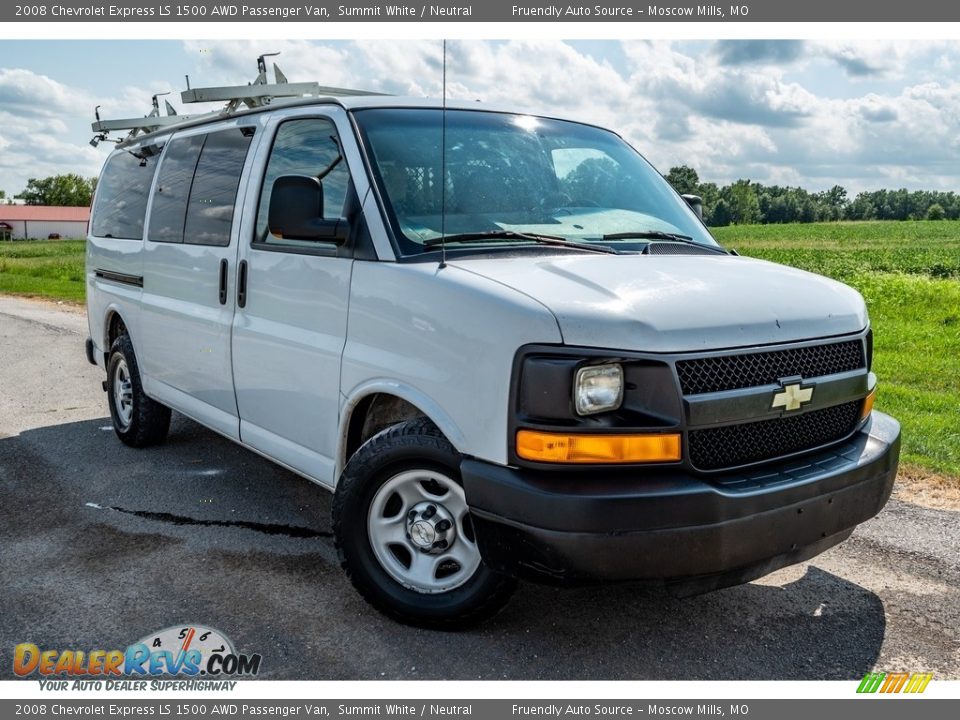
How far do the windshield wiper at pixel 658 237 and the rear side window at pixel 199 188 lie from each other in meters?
2.07

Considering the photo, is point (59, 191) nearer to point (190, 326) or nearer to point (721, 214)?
point (721, 214)

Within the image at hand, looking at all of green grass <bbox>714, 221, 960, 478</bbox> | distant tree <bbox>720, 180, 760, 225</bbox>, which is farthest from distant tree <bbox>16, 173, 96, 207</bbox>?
green grass <bbox>714, 221, 960, 478</bbox>

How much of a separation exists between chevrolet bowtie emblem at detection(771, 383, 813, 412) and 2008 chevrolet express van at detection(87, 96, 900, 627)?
0.06 feet

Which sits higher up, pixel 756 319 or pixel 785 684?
pixel 756 319

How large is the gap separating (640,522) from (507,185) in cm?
182

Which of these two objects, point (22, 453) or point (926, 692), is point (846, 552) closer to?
point (926, 692)

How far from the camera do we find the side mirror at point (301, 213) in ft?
12.7

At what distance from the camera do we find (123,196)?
6766mm

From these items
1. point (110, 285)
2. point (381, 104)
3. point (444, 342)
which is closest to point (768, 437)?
point (444, 342)

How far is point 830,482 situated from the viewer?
3.47 m

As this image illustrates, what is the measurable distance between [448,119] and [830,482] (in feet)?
7.89

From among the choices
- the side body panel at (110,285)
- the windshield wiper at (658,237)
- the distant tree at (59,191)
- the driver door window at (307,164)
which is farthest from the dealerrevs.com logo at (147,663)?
the distant tree at (59,191)

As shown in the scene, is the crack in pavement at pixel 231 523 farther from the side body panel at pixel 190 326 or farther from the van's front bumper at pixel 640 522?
the van's front bumper at pixel 640 522
